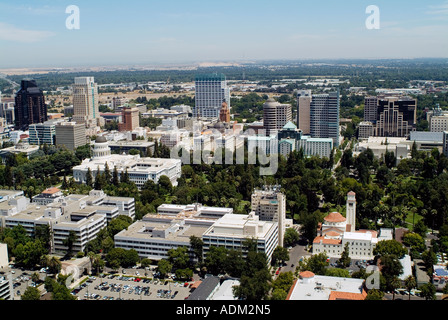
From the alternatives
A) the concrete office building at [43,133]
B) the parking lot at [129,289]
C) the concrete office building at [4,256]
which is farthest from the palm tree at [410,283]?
the concrete office building at [43,133]

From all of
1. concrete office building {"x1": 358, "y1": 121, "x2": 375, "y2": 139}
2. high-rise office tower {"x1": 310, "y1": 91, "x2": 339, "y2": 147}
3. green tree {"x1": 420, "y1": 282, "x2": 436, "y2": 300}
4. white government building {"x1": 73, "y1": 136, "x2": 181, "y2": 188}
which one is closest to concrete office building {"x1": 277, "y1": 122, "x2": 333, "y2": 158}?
high-rise office tower {"x1": 310, "y1": 91, "x2": 339, "y2": 147}

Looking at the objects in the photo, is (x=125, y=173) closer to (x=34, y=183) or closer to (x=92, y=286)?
(x=34, y=183)

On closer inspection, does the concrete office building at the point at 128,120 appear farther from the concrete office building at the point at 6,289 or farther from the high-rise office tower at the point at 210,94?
the concrete office building at the point at 6,289

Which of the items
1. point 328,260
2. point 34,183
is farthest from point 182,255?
point 34,183

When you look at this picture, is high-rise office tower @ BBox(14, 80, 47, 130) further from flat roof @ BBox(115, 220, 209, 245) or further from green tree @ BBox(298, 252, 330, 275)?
green tree @ BBox(298, 252, 330, 275)
